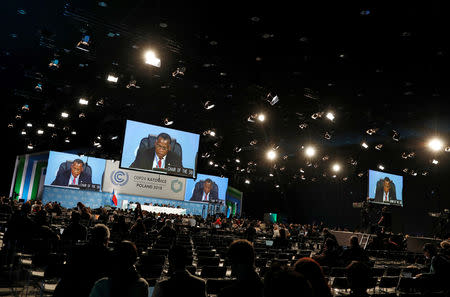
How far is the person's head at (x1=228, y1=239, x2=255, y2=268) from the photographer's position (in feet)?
8.41

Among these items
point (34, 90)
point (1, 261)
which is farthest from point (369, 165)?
point (1, 261)

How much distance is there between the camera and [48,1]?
8188mm

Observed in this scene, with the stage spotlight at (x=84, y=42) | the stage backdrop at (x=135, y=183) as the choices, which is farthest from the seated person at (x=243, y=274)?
the stage backdrop at (x=135, y=183)

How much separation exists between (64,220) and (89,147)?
10.9 meters

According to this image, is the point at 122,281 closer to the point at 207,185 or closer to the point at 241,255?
the point at 241,255

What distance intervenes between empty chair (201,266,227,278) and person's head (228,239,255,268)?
9.40ft

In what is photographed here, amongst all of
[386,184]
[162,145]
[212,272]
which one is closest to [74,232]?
[212,272]

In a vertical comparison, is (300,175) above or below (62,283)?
above

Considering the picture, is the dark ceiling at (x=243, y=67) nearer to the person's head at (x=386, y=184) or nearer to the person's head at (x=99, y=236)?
the person's head at (x=386, y=184)

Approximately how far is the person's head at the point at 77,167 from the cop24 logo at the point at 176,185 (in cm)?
Answer: 653

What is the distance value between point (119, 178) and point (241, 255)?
24.1 metres

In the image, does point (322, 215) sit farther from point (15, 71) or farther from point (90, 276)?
point (90, 276)

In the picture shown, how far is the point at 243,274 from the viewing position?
2.49m

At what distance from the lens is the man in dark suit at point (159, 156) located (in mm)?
14407
